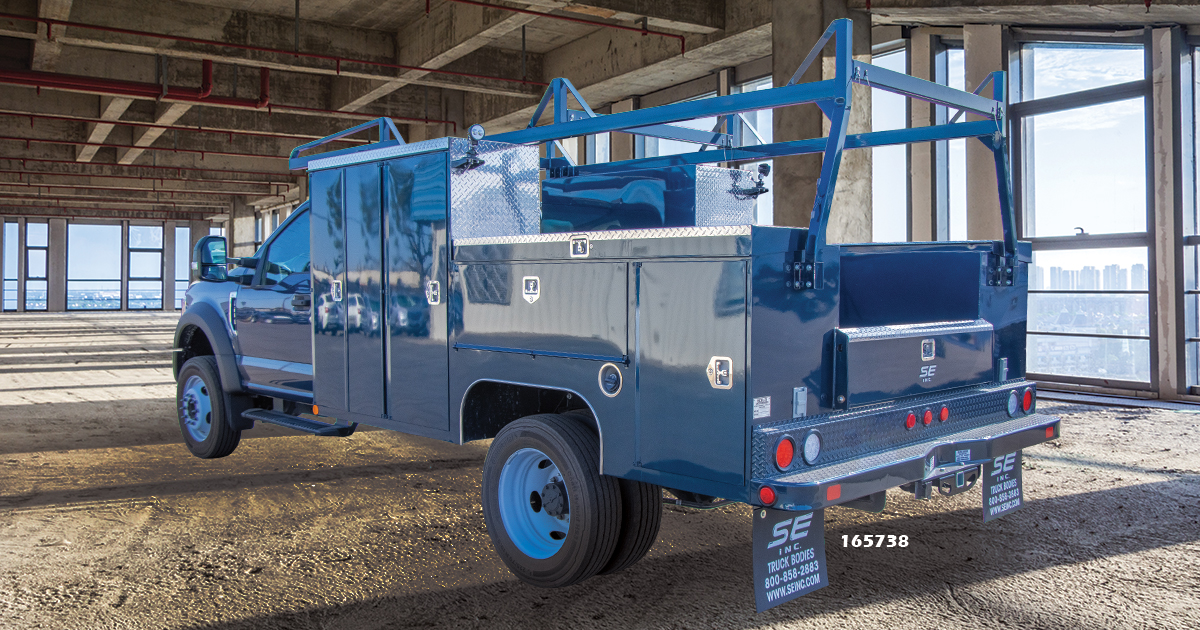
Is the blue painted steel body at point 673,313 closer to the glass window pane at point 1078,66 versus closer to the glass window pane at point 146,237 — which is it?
the glass window pane at point 1078,66

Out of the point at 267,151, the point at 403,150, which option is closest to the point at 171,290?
the point at 267,151

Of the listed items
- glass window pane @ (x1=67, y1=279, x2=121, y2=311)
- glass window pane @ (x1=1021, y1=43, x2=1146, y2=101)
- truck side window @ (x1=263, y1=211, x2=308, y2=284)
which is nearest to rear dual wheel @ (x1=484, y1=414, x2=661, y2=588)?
truck side window @ (x1=263, y1=211, x2=308, y2=284)

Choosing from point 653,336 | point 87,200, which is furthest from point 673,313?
point 87,200

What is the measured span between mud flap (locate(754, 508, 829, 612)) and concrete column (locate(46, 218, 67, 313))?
44.4 m

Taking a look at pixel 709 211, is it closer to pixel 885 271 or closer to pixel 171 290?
pixel 885 271

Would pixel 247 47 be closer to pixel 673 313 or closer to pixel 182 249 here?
pixel 673 313

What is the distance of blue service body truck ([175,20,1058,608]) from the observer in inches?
133

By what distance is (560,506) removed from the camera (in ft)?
13.2

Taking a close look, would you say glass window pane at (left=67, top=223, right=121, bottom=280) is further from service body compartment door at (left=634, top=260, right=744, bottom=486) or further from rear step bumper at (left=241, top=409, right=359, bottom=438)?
service body compartment door at (left=634, top=260, right=744, bottom=486)

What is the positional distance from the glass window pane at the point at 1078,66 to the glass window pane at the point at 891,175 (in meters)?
1.59

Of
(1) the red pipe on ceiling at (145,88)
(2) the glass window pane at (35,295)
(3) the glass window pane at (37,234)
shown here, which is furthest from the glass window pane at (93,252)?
(1) the red pipe on ceiling at (145,88)

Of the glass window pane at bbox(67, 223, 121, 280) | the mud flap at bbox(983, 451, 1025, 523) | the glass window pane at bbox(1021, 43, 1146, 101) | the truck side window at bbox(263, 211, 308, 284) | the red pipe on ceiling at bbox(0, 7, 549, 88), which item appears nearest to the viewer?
the mud flap at bbox(983, 451, 1025, 523)

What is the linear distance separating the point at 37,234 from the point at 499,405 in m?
43.2

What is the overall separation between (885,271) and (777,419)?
106 centimetres
